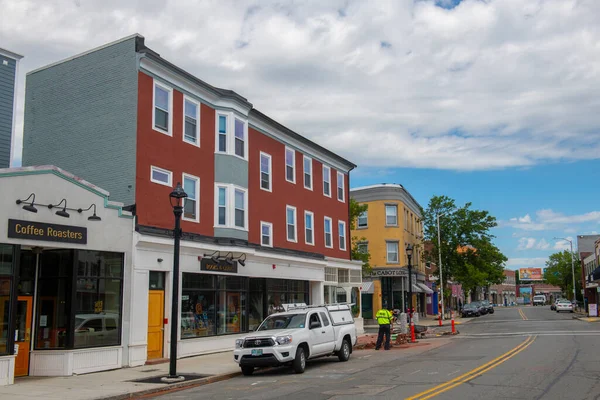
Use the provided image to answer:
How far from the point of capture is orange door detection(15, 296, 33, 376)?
16203mm

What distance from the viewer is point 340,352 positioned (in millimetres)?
19406

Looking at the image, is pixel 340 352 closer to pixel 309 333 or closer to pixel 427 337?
pixel 309 333

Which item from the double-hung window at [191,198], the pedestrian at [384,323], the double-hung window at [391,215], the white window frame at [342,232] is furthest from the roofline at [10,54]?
the double-hung window at [391,215]

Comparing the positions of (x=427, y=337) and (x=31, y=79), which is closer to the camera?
(x=31, y=79)

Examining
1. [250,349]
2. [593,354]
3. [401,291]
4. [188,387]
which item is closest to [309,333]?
[250,349]

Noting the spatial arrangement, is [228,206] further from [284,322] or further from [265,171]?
[284,322]

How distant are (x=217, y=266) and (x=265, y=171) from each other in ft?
20.4

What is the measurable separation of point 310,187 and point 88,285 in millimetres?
16187

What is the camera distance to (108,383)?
14.9m

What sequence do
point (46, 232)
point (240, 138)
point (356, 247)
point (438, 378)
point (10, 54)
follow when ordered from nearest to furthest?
point (438, 378) < point (46, 232) < point (10, 54) < point (240, 138) < point (356, 247)

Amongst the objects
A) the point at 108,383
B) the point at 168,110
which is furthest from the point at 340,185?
the point at 108,383

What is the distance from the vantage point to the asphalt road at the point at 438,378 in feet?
39.5

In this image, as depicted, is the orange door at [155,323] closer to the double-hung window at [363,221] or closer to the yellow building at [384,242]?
the yellow building at [384,242]

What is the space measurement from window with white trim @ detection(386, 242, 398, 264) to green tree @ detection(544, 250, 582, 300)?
45.6m
